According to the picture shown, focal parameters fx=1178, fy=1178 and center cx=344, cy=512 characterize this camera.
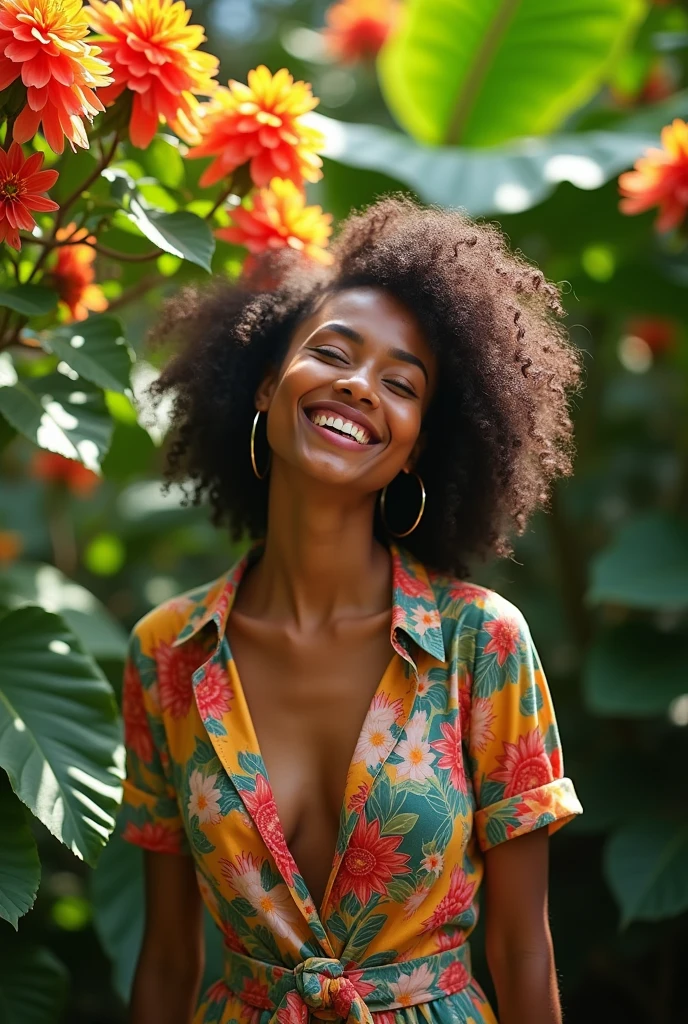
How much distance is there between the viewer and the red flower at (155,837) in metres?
1.78

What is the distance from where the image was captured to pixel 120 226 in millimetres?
2002

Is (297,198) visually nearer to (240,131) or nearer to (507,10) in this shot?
(240,131)

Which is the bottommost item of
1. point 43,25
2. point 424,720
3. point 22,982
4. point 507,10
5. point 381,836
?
point 22,982

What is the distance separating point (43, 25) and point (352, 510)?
0.74 meters

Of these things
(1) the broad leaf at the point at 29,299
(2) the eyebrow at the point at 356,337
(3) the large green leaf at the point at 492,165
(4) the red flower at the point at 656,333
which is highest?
(4) the red flower at the point at 656,333

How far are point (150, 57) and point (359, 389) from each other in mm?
526

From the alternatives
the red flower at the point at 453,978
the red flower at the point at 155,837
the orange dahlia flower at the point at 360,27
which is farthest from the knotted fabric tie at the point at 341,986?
the orange dahlia flower at the point at 360,27

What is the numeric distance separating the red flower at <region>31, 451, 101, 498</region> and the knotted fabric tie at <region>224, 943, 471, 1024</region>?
1.93 metres

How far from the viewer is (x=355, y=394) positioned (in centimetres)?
157

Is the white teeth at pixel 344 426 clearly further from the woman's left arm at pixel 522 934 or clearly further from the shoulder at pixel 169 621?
the woman's left arm at pixel 522 934

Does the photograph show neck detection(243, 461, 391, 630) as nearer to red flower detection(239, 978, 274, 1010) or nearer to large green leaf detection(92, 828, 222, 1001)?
red flower detection(239, 978, 274, 1010)

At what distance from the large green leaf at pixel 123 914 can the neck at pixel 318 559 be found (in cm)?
86

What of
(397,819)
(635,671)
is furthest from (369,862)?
(635,671)

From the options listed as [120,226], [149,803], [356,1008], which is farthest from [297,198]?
[356,1008]
